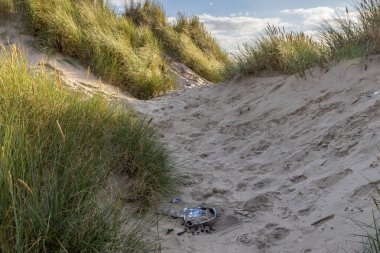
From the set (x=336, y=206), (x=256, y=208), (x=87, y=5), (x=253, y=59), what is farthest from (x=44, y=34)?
(x=336, y=206)

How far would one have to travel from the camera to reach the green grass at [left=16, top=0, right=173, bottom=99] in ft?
23.9

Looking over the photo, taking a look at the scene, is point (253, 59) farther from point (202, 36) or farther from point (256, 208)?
point (202, 36)

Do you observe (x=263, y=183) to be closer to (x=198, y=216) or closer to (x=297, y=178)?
(x=297, y=178)

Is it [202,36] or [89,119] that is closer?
[89,119]

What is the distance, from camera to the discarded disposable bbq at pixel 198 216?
2.94 metres

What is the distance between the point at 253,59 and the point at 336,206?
442 centimetres

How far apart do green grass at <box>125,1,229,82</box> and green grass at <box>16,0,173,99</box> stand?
2.64m

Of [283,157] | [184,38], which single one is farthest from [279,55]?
[184,38]

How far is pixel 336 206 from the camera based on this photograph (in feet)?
8.68

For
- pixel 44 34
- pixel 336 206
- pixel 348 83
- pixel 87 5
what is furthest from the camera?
pixel 87 5

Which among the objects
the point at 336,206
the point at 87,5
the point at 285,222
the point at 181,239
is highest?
the point at 87,5

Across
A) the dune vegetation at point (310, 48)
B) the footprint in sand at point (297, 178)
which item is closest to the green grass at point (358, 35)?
the dune vegetation at point (310, 48)

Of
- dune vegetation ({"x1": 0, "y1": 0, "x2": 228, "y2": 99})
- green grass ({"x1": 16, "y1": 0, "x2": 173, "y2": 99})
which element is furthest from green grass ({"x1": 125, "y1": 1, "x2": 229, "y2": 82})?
green grass ({"x1": 16, "y1": 0, "x2": 173, "y2": 99})

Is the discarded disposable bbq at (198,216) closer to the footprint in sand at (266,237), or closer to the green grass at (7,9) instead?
the footprint in sand at (266,237)
